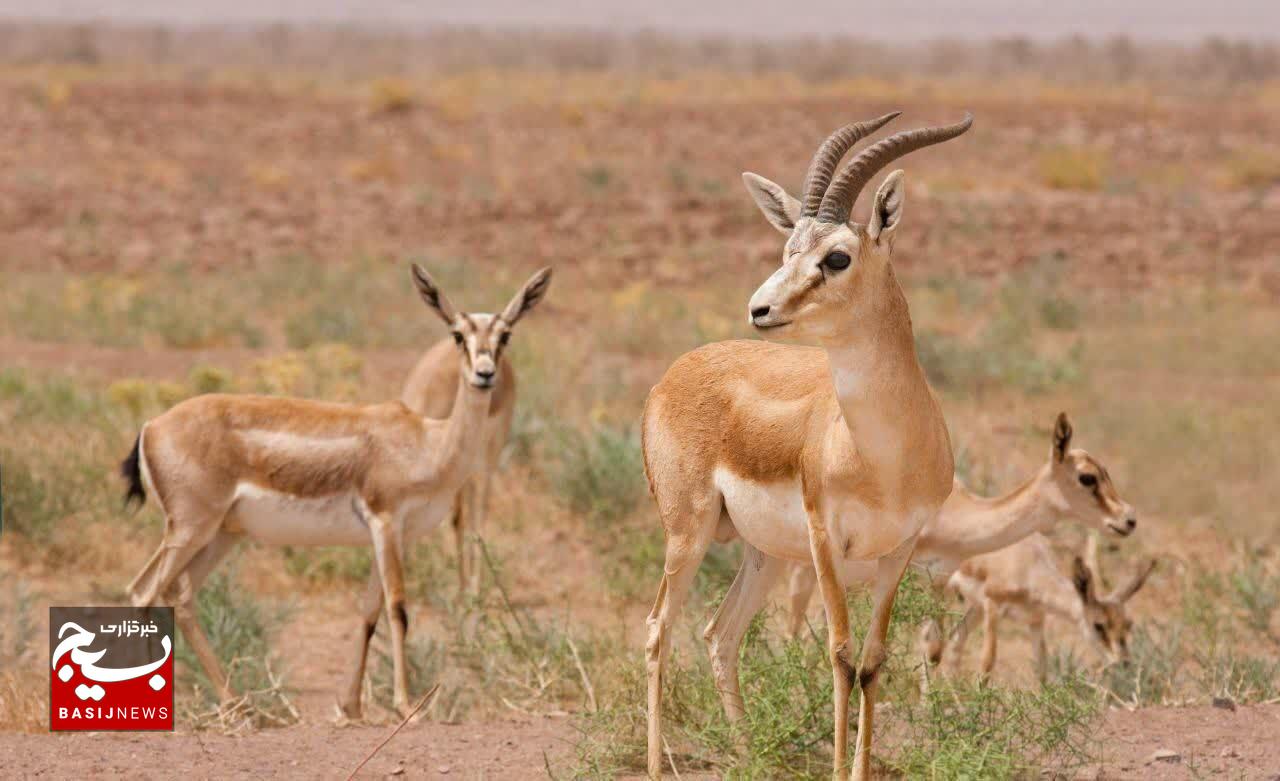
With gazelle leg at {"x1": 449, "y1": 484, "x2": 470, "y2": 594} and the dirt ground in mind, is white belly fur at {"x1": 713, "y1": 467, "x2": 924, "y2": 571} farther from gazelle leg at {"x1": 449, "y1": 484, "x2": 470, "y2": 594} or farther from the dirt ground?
gazelle leg at {"x1": 449, "y1": 484, "x2": 470, "y2": 594}

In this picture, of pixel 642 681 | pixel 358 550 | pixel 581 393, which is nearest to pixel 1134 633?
pixel 642 681

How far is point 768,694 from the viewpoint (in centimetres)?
625

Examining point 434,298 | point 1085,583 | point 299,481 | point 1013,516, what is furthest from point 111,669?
point 1085,583

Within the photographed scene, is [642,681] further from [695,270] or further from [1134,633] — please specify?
[695,270]

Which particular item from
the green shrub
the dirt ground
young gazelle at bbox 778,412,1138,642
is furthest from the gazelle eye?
the green shrub

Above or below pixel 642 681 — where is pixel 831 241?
above

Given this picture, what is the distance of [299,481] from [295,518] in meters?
0.19

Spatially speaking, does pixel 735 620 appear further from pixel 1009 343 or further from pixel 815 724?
pixel 1009 343

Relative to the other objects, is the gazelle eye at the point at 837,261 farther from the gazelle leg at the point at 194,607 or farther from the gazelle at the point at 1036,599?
the gazelle at the point at 1036,599

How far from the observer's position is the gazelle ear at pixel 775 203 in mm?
5789

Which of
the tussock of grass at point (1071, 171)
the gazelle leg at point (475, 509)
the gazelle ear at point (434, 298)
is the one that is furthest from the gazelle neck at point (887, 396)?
the tussock of grass at point (1071, 171)

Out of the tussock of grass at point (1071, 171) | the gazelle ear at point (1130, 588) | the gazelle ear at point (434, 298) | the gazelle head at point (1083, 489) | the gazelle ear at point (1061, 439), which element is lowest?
the gazelle ear at point (1130, 588)

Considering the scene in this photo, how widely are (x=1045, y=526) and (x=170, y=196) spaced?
21792 mm

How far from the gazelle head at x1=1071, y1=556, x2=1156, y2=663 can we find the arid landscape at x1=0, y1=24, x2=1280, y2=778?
0.59 ft
